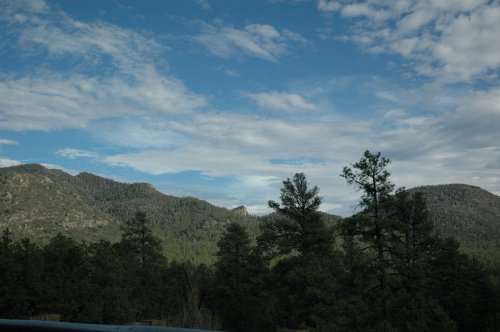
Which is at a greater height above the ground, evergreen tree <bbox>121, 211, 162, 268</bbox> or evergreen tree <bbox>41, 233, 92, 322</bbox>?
evergreen tree <bbox>121, 211, 162, 268</bbox>

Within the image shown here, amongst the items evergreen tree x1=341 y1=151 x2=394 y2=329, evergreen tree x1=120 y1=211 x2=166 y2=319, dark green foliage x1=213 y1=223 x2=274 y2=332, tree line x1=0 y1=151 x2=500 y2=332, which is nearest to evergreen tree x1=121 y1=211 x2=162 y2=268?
evergreen tree x1=120 y1=211 x2=166 y2=319

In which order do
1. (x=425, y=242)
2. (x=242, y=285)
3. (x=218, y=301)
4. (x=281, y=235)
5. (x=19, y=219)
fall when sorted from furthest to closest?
1. (x=19, y=219)
2. (x=218, y=301)
3. (x=242, y=285)
4. (x=281, y=235)
5. (x=425, y=242)

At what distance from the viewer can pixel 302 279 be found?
2861 centimetres

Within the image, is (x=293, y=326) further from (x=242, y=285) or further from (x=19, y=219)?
(x=19, y=219)

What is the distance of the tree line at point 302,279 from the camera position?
21.9m

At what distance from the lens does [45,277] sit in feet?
90.7

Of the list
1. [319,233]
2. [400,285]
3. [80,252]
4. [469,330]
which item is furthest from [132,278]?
[469,330]

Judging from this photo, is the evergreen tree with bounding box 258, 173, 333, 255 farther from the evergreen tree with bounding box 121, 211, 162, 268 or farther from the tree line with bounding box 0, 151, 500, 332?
the evergreen tree with bounding box 121, 211, 162, 268

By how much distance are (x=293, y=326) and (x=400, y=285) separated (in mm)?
9328

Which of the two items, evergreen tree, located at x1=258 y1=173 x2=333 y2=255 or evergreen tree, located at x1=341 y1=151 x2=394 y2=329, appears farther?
evergreen tree, located at x1=258 y1=173 x2=333 y2=255

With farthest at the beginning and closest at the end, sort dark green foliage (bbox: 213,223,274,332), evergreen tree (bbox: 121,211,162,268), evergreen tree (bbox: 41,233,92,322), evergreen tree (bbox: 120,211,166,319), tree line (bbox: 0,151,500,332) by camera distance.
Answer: evergreen tree (bbox: 121,211,162,268), evergreen tree (bbox: 120,211,166,319), dark green foliage (bbox: 213,223,274,332), evergreen tree (bbox: 41,233,92,322), tree line (bbox: 0,151,500,332)

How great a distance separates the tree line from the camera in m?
21.9

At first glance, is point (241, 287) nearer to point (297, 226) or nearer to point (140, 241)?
point (297, 226)

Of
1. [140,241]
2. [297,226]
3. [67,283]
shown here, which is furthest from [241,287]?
[67,283]
